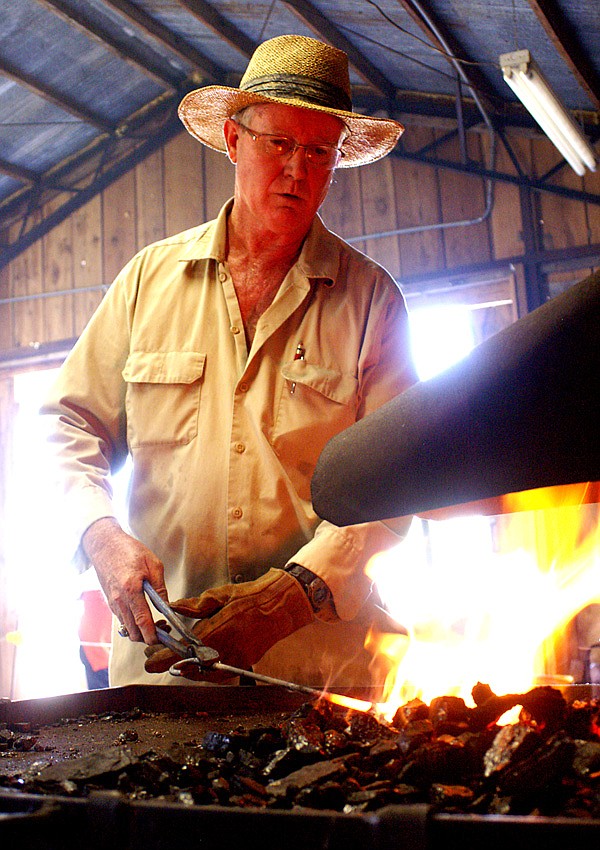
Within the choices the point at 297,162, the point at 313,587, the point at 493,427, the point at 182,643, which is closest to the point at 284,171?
the point at 297,162

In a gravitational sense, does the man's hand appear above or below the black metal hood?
below

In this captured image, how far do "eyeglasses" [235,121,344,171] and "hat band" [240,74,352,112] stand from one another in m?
0.10

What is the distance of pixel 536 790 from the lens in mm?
1151

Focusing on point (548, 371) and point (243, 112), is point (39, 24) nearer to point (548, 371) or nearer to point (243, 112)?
point (243, 112)

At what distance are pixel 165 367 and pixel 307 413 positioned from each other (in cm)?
39

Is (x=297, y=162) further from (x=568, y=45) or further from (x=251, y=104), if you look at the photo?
(x=568, y=45)

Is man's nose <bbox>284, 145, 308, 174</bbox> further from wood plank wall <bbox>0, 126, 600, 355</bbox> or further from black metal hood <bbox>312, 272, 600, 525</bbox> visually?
wood plank wall <bbox>0, 126, 600, 355</bbox>

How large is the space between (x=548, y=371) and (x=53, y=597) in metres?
7.55

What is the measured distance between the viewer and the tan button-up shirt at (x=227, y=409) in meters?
2.24

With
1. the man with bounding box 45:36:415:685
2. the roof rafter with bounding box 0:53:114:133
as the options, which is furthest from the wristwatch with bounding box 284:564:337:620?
the roof rafter with bounding box 0:53:114:133

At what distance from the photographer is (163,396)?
2.36 meters

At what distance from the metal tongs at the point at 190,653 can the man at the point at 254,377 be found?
0.28 metres

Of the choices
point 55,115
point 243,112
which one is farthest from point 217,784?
point 55,115

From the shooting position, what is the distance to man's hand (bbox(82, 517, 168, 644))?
72.9 inches
